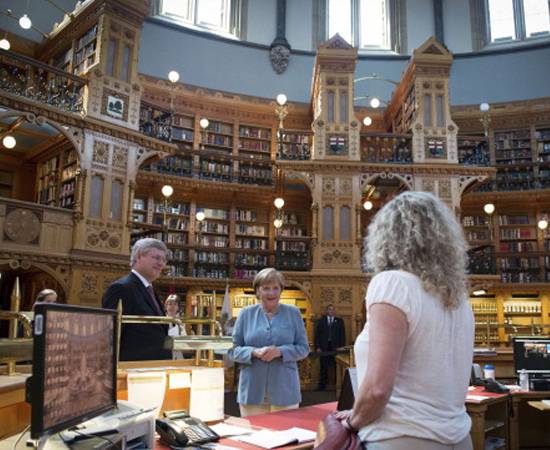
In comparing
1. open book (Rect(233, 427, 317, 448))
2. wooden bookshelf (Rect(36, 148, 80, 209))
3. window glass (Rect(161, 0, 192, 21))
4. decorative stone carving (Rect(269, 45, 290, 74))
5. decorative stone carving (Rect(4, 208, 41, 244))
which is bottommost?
open book (Rect(233, 427, 317, 448))

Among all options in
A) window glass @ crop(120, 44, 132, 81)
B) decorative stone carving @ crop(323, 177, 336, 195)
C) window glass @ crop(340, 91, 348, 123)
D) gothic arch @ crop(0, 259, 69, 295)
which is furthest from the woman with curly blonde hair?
window glass @ crop(340, 91, 348, 123)

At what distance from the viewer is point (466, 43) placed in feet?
53.5

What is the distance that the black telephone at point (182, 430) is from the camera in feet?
6.64

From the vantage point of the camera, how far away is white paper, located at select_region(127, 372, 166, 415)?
2.14 metres

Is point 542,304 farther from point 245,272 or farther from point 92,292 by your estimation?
point 92,292

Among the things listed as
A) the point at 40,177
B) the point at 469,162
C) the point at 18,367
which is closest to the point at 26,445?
the point at 18,367

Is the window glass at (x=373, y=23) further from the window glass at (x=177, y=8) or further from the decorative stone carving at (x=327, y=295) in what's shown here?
the decorative stone carving at (x=327, y=295)

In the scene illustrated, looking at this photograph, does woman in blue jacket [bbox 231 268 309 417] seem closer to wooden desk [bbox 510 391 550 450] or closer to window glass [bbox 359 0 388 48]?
wooden desk [bbox 510 391 550 450]

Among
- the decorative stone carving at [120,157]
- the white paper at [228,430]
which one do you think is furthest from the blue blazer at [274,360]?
the decorative stone carving at [120,157]

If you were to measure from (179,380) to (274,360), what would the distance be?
84cm

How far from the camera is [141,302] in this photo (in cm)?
297

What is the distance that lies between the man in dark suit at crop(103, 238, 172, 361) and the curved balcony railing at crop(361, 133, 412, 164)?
10040mm

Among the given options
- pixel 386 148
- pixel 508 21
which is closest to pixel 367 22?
pixel 508 21

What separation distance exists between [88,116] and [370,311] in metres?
9.23
